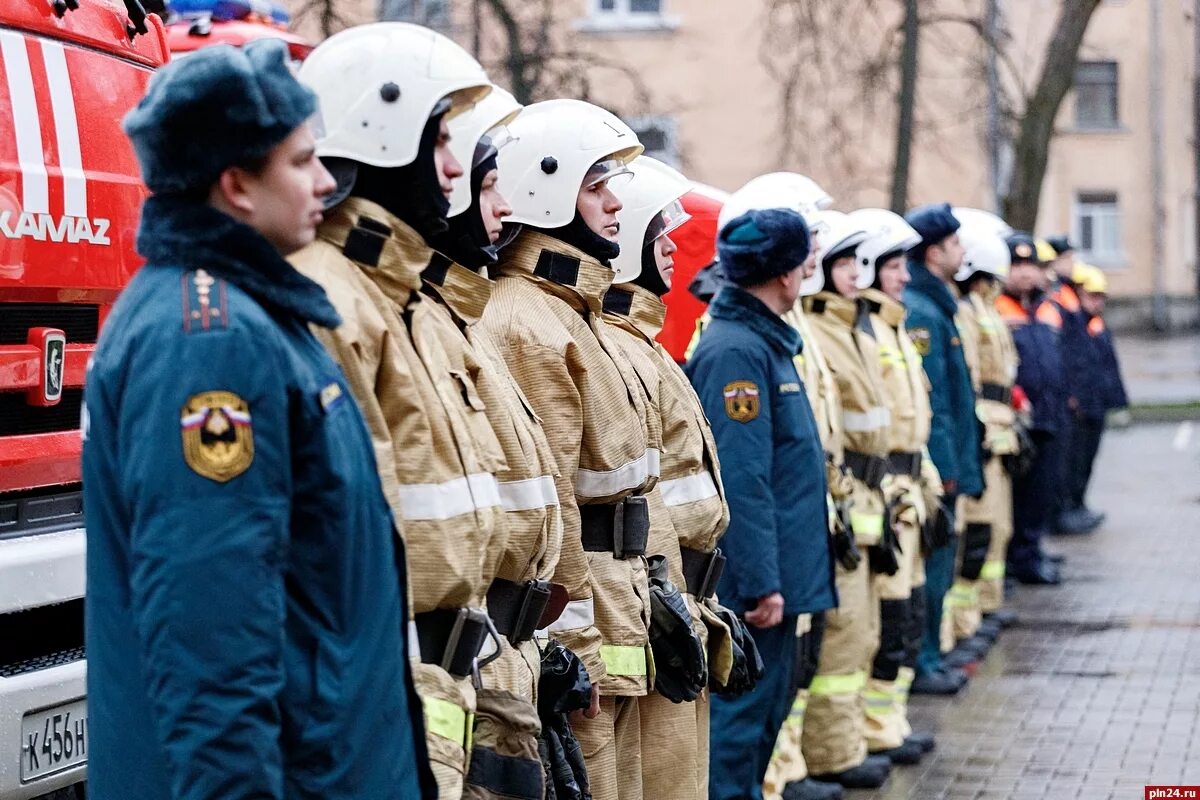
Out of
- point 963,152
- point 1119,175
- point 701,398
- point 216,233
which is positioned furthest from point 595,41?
point 216,233

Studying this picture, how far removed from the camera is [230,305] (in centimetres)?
298

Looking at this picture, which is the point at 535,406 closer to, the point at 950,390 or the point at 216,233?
the point at 216,233

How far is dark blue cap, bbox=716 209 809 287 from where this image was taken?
689 cm

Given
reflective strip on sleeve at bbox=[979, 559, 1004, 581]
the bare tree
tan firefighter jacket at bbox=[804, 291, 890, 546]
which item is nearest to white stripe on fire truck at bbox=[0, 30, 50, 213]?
tan firefighter jacket at bbox=[804, 291, 890, 546]

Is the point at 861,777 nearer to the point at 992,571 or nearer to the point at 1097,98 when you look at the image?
the point at 992,571

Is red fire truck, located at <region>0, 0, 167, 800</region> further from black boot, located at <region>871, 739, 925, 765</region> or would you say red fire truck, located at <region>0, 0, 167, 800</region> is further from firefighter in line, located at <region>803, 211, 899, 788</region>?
black boot, located at <region>871, 739, 925, 765</region>

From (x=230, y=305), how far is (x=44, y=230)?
236 centimetres

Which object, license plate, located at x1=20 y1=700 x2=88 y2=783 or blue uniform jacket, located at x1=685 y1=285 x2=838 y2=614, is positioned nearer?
license plate, located at x1=20 y1=700 x2=88 y2=783

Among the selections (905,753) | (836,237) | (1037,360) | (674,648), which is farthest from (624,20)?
(674,648)

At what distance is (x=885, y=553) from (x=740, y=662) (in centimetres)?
249

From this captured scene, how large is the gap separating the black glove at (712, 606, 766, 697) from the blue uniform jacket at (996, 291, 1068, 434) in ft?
27.6

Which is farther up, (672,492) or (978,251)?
(978,251)

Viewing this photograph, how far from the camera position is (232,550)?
2.88 m

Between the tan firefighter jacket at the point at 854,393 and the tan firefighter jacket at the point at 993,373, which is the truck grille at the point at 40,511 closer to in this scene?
the tan firefighter jacket at the point at 854,393
